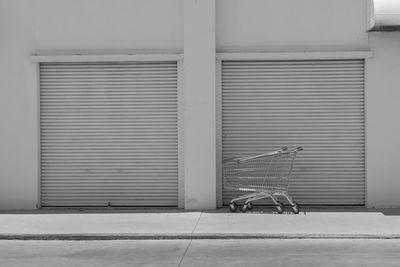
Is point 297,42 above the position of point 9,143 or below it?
above

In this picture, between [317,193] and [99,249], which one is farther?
[317,193]

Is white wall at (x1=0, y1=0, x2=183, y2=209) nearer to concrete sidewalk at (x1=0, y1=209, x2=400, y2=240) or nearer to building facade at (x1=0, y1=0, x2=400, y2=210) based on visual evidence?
building facade at (x1=0, y1=0, x2=400, y2=210)

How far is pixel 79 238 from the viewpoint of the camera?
38.7 ft

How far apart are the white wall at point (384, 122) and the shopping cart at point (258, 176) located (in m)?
1.64

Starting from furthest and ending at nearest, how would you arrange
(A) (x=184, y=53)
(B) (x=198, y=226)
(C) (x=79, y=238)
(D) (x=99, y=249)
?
(A) (x=184, y=53) → (B) (x=198, y=226) → (C) (x=79, y=238) → (D) (x=99, y=249)

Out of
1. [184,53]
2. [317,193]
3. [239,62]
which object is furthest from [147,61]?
[317,193]

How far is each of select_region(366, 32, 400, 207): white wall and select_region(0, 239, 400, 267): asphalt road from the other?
3230 millimetres

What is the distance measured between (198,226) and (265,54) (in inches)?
155

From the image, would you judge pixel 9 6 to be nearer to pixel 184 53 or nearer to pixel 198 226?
pixel 184 53

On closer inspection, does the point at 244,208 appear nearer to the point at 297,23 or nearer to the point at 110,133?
the point at 110,133

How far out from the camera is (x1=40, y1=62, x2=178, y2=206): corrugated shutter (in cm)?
1477

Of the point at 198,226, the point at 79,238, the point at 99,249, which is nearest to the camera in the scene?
the point at 99,249

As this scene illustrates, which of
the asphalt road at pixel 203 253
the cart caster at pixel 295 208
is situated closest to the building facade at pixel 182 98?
the cart caster at pixel 295 208

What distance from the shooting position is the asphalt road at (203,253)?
980 cm
